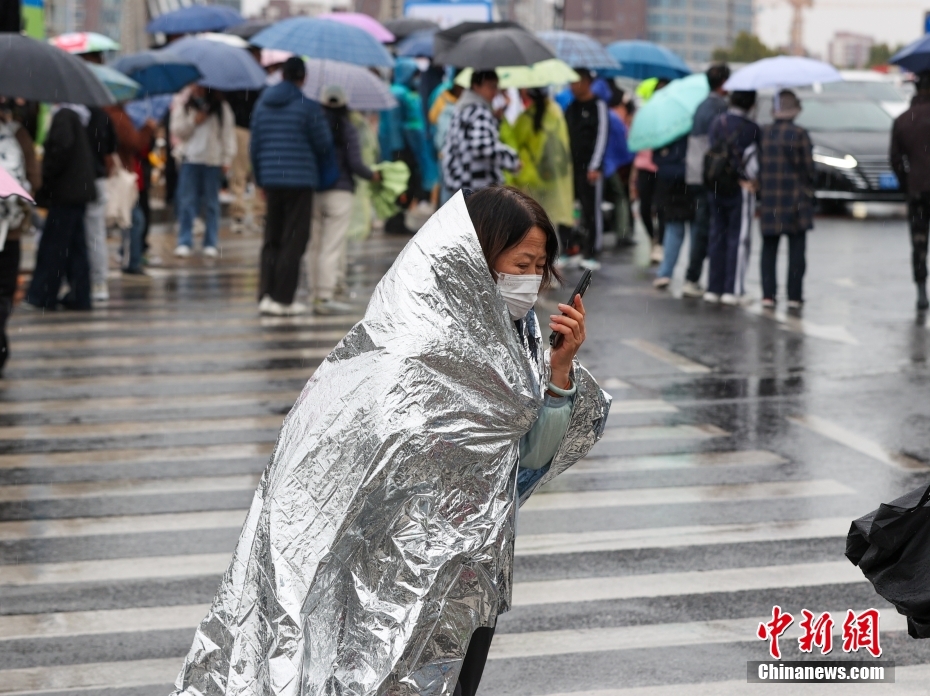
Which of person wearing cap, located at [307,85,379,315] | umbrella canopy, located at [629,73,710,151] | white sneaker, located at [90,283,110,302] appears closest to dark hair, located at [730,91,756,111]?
umbrella canopy, located at [629,73,710,151]

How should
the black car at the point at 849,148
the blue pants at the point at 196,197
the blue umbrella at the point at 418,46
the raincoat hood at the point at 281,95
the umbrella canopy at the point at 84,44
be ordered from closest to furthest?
the raincoat hood at the point at 281,95
the umbrella canopy at the point at 84,44
the blue pants at the point at 196,197
the blue umbrella at the point at 418,46
the black car at the point at 849,148

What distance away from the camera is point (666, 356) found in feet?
35.1

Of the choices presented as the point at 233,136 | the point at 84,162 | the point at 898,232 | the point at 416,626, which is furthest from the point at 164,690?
the point at 898,232

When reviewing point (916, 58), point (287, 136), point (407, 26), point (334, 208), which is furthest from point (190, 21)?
point (916, 58)

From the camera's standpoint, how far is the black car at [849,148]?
21.0 m

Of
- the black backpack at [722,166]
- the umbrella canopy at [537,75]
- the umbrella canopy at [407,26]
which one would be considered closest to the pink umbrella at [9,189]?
the umbrella canopy at [537,75]

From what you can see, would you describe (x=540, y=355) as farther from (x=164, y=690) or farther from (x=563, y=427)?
(x=164, y=690)

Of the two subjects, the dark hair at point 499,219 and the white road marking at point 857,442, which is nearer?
the dark hair at point 499,219

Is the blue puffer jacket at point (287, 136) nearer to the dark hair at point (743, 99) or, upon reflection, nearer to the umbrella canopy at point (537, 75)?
the umbrella canopy at point (537, 75)

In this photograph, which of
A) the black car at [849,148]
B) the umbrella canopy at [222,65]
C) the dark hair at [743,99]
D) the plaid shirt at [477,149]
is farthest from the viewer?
the black car at [849,148]

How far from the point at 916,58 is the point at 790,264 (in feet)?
6.93

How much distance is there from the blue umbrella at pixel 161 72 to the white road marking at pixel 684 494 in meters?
9.53

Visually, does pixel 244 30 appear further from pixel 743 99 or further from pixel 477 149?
pixel 477 149

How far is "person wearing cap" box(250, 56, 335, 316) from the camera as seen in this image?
37.9ft
